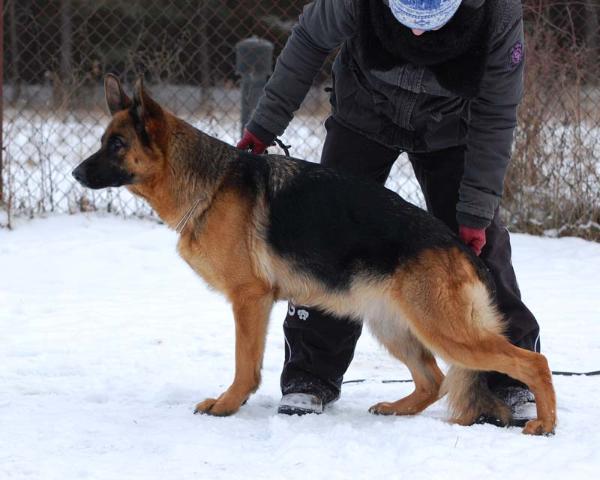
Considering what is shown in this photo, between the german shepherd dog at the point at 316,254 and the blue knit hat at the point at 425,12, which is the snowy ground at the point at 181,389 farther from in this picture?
the blue knit hat at the point at 425,12

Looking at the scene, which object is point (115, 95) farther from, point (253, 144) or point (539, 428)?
point (539, 428)

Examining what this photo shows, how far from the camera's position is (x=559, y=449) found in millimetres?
2963

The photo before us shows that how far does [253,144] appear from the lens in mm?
3750

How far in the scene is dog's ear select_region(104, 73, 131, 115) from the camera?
3.52 m

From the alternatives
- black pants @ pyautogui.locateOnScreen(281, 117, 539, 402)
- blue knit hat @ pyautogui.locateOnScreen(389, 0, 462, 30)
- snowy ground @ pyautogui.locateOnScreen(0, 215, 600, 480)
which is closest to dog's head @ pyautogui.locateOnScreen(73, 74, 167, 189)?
black pants @ pyautogui.locateOnScreen(281, 117, 539, 402)

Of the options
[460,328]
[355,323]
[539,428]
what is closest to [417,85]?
[460,328]

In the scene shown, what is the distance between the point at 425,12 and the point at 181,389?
6.27ft

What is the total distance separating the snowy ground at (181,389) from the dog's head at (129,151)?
36.5 inches

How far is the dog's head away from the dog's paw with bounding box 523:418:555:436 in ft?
5.72

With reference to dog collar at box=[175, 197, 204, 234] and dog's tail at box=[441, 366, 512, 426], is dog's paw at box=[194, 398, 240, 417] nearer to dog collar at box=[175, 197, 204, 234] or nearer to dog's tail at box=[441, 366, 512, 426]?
dog collar at box=[175, 197, 204, 234]

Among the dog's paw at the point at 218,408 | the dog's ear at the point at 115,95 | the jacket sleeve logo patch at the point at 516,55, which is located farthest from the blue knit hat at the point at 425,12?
the dog's paw at the point at 218,408

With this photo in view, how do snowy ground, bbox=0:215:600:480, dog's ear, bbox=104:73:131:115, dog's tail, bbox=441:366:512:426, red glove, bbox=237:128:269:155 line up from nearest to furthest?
1. snowy ground, bbox=0:215:600:480
2. dog's tail, bbox=441:366:512:426
3. dog's ear, bbox=104:73:131:115
4. red glove, bbox=237:128:269:155

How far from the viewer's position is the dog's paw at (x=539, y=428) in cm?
318

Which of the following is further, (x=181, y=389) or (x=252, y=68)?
(x=252, y=68)
